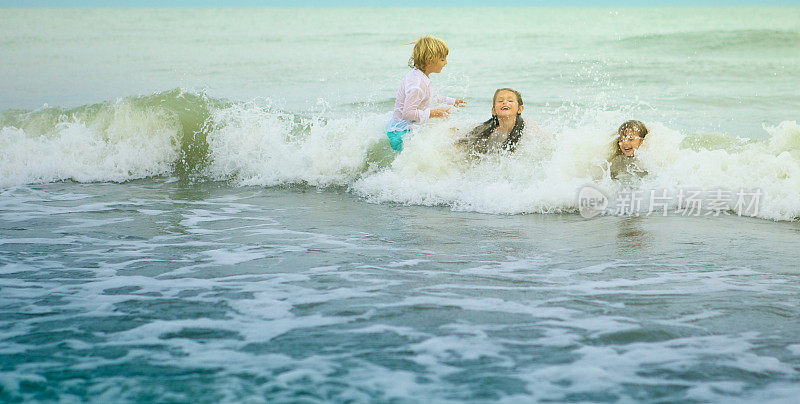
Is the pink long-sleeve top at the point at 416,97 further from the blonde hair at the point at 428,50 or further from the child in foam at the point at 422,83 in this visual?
the blonde hair at the point at 428,50

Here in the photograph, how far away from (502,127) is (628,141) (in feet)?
4.37

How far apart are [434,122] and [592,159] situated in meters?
1.74

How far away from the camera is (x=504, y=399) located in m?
3.02

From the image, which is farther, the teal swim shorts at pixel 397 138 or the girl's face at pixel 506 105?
the teal swim shorts at pixel 397 138

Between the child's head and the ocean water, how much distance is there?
0.19 m

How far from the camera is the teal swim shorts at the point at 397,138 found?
7955mm

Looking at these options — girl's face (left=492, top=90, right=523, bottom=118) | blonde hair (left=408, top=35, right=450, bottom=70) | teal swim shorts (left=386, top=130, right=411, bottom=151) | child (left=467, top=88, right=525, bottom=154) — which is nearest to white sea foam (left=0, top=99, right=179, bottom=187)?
teal swim shorts (left=386, top=130, right=411, bottom=151)

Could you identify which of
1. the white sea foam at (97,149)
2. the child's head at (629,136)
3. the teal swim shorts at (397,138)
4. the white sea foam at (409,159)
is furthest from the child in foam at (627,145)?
the white sea foam at (97,149)

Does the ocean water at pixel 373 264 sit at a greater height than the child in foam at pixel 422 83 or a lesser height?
lesser

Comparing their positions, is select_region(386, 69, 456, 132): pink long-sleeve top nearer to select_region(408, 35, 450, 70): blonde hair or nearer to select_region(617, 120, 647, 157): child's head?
select_region(408, 35, 450, 70): blonde hair

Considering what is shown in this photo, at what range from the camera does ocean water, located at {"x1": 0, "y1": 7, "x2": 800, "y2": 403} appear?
10.6ft

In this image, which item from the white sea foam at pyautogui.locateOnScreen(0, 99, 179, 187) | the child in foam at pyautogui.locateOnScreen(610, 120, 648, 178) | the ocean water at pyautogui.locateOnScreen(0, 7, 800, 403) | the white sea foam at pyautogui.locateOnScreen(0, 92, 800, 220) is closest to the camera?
the ocean water at pyautogui.locateOnScreen(0, 7, 800, 403)

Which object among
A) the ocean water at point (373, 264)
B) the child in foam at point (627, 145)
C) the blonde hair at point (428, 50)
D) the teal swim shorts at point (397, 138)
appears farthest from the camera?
the teal swim shorts at point (397, 138)

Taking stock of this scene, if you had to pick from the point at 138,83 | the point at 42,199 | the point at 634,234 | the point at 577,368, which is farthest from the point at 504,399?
the point at 138,83
